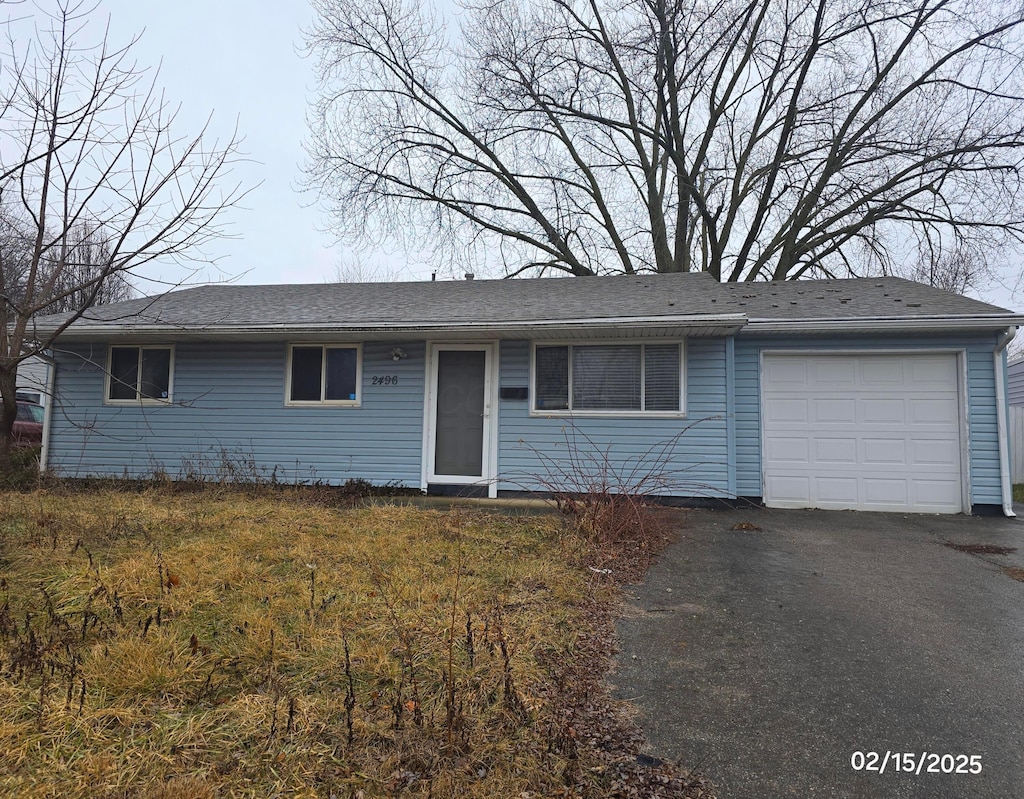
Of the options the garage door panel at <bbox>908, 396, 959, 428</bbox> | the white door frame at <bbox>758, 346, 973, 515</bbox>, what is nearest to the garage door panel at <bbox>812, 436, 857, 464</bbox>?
the garage door panel at <bbox>908, 396, 959, 428</bbox>

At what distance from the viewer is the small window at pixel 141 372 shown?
9352 millimetres

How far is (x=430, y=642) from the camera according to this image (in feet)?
9.87

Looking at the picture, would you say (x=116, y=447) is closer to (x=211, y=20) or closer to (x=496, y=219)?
(x=211, y=20)

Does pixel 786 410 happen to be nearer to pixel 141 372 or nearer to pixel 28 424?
pixel 141 372

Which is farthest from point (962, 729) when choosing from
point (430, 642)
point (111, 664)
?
point (111, 664)

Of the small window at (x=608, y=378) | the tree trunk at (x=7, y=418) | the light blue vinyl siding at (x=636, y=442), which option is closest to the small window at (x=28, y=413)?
the tree trunk at (x=7, y=418)

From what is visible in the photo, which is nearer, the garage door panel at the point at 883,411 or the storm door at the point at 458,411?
the garage door panel at the point at 883,411

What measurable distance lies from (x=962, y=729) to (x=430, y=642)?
2367mm

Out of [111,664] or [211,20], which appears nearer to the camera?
[111,664]

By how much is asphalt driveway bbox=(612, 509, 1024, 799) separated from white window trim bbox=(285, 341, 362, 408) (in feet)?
18.2

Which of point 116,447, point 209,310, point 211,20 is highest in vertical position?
point 211,20

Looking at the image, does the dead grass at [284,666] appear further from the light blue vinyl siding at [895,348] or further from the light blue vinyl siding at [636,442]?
the light blue vinyl siding at [895,348]

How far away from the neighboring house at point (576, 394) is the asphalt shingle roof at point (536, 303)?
69 millimetres
